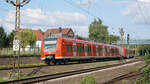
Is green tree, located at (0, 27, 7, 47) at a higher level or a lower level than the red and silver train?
higher

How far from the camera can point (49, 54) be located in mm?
21234

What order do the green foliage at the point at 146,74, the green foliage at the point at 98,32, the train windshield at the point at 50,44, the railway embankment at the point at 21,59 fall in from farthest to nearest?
the green foliage at the point at 98,32 < the railway embankment at the point at 21,59 < the train windshield at the point at 50,44 < the green foliage at the point at 146,74

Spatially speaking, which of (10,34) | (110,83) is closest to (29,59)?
(110,83)

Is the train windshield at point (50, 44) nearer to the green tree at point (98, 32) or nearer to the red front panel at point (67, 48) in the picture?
the red front panel at point (67, 48)

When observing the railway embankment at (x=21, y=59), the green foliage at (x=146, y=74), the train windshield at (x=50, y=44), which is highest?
the train windshield at (x=50, y=44)

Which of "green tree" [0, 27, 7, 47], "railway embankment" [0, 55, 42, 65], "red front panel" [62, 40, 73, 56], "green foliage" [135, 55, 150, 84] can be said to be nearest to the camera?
"green foliage" [135, 55, 150, 84]

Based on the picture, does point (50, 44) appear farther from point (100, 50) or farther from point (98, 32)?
point (98, 32)

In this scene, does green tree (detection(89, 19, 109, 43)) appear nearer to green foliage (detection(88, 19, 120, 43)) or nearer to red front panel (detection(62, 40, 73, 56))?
green foliage (detection(88, 19, 120, 43))

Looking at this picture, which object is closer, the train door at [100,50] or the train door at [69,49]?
the train door at [69,49]

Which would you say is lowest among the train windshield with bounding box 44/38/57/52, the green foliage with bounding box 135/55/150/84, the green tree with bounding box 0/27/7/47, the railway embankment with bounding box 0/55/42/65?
the railway embankment with bounding box 0/55/42/65

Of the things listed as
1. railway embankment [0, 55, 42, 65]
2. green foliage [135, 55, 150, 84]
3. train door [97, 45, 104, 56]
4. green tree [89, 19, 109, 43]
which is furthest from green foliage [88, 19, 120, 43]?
green foliage [135, 55, 150, 84]

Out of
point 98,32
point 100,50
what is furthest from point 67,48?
point 98,32

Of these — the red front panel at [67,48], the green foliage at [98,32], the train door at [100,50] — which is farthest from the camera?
the green foliage at [98,32]

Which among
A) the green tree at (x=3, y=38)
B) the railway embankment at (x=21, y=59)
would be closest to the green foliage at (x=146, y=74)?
the railway embankment at (x=21, y=59)
